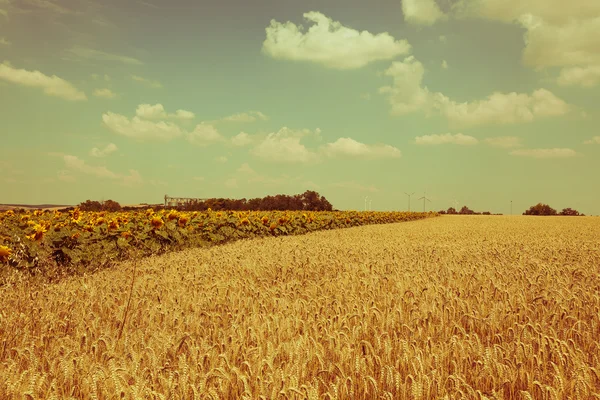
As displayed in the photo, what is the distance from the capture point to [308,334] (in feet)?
13.6

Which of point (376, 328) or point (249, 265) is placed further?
point (249, 265)

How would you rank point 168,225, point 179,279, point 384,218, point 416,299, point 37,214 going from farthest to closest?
point 384,218
point 37,214
point 168,225
point 179,279
point 416,299

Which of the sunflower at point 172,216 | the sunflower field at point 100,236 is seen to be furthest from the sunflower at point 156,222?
the sunflower at point 172,216

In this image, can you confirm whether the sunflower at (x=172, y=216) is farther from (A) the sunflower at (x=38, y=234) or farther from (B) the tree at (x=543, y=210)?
(B) the tree at (x=543, y=210)

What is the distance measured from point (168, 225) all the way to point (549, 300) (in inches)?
394

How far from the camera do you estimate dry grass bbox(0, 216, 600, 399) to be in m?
2.89

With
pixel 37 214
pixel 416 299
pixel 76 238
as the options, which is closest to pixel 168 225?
pixel 76 238

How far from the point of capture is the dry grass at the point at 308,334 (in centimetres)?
289

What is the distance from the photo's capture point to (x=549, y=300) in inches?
209

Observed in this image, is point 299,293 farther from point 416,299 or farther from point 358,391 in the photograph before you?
point 358,391

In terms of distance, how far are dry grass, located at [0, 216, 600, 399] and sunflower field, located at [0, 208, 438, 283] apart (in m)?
1.29

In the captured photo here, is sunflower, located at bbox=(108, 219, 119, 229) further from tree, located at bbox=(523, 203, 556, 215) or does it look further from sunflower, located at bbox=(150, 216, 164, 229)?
tree, located at bbox=(523, 203, 556, 215)

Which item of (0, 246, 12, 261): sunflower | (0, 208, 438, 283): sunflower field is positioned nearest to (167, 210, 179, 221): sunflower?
(0, 208, 438, 283): sunflower field

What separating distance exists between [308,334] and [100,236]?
8245mm
